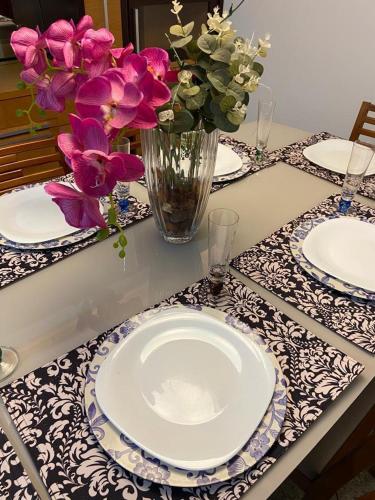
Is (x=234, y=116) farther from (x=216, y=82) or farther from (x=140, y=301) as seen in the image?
(x=140, y=301)

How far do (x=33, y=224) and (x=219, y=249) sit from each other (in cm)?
45

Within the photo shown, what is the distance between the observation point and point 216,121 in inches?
27.2

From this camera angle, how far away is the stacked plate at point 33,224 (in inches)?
34.2

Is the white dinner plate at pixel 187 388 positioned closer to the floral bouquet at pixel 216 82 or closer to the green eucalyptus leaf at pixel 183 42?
the floral bouquet at pixel 216 82

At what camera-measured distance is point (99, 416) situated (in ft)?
1.83

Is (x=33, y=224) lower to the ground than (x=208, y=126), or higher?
lower

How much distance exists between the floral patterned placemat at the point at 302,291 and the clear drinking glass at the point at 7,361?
1.51 ft

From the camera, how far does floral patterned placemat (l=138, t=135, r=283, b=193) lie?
45.5 inches

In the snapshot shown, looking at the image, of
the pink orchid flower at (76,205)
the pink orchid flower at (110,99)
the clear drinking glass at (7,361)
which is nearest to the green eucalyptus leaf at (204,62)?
the pink orchid flower at (110,99)

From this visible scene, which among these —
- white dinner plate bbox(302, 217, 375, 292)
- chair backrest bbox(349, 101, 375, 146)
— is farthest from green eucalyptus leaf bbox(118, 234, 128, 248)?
chair backrest bbox(349, 101, 375, 146)

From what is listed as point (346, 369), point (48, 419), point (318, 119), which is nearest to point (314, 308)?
point (346, 369)

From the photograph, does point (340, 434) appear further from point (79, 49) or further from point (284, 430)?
point (79, 49)

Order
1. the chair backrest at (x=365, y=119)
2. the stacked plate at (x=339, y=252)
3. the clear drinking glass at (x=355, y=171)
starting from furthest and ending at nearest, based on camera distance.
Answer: the chair backrest at (x=365, y=119) < the clear drinking glass at (x=355, y=171) < the stacked plate at (x=339, y=252)

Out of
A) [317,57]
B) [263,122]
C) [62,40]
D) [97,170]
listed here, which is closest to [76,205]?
[97,170]
